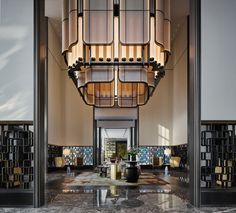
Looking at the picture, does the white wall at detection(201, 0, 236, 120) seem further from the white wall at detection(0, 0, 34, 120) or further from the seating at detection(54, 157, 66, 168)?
the seating at detection(54, 157, 66, 168)

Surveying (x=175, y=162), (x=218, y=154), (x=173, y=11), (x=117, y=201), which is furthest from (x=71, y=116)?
(x=218, y=154)

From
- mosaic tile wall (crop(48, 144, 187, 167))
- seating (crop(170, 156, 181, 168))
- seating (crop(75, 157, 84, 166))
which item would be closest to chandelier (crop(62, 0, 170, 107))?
seating (crop(170, 156, 181, 168))

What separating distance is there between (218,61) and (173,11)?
30.1 feet

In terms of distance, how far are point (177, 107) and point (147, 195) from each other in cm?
1097

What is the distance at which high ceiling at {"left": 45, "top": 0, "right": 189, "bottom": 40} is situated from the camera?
1530cm

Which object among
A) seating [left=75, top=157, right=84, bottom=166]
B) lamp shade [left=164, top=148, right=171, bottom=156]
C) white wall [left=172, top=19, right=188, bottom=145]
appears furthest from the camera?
seating [left=75, top=157, right=84, bottom=166]

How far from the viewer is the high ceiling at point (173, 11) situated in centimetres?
1530

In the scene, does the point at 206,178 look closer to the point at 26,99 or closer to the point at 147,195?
the point at 147,195

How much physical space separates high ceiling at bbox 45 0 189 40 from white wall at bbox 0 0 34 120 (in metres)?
8.32

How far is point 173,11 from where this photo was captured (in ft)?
52.4

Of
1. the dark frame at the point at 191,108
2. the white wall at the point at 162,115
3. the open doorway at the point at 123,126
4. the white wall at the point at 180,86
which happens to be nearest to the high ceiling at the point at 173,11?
the white wall at the point at 180,86

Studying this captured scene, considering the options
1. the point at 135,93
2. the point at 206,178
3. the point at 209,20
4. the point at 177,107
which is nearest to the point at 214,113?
the point at 206,178

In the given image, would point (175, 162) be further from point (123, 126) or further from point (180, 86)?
point (123, 126)

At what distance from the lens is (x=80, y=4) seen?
341 inches
